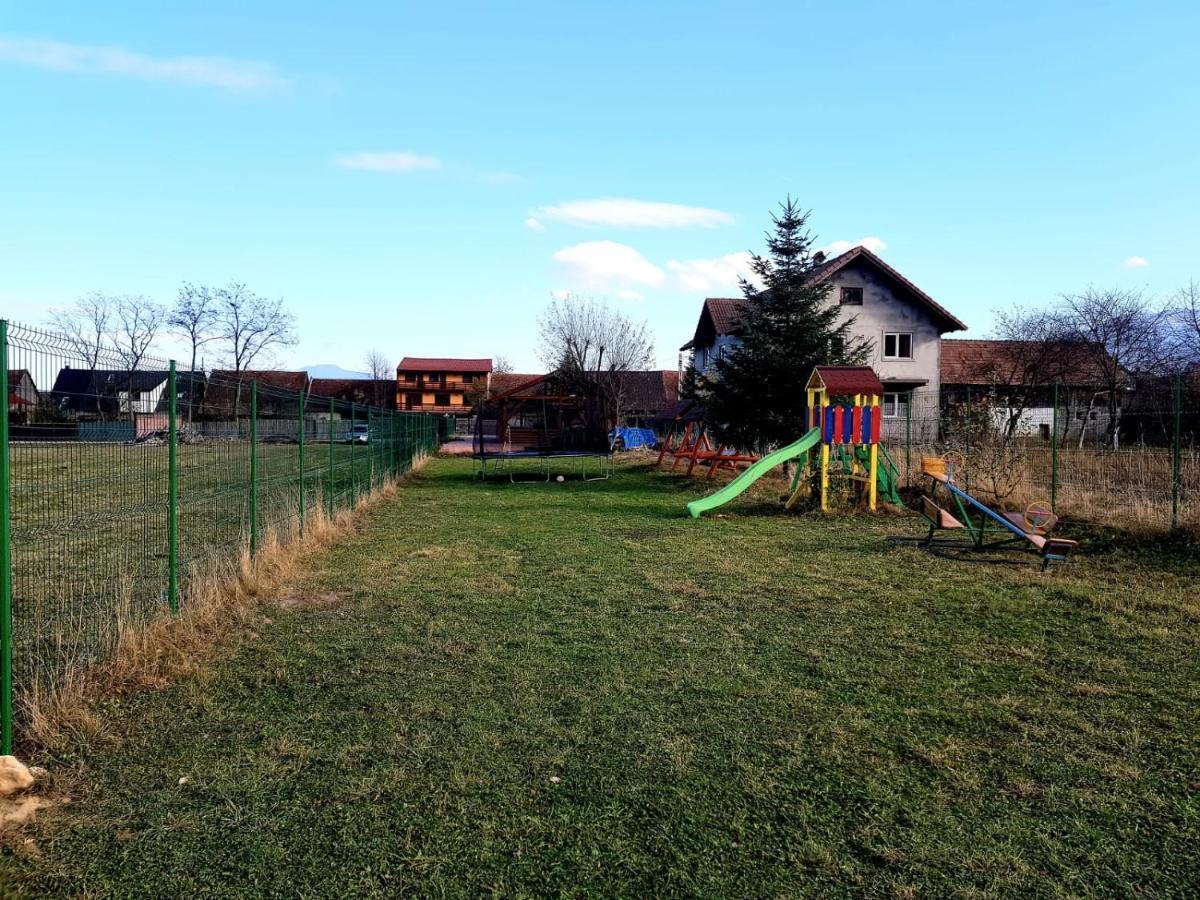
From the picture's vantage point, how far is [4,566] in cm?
323

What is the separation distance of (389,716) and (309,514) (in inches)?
242

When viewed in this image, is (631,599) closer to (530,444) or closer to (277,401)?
(277,401)

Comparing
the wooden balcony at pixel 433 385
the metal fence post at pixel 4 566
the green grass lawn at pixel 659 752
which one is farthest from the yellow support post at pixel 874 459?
the wooden balcony at pixel 433 385

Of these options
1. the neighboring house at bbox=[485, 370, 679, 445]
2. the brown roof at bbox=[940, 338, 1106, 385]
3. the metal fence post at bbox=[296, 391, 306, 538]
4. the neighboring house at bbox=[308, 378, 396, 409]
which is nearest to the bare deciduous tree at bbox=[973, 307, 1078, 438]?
the brown roof at bbox=[940, 338, 1106, 385]

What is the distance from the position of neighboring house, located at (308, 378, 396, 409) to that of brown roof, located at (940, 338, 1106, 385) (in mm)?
55834

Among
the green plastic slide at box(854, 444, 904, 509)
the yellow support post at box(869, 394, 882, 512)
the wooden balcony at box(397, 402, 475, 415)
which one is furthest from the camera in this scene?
the wooden balcony at box(397, 402, 475, 415)

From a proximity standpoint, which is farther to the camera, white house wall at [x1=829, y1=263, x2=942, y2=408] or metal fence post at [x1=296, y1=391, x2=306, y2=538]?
white house wall at [x1=829, y1=263, x2=942, y2=408]

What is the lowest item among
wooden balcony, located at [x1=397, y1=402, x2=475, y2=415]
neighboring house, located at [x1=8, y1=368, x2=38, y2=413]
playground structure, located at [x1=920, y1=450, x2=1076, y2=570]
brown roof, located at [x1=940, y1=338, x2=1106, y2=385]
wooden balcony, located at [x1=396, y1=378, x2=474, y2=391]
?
playground structure, located at [x1=920, y1=450, x2=1076, y2=570]

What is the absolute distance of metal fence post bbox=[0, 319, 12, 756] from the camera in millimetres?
3141

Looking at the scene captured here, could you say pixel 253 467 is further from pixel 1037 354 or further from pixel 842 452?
pixel 1037 354

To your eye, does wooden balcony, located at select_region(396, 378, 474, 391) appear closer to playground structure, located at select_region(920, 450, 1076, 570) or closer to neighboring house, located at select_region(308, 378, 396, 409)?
neighboring house, located at select_region(308, 378, 396, 409)

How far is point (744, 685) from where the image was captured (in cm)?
459

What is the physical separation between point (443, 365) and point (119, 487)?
299 ft

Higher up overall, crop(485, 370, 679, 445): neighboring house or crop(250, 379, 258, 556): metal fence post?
crop(485, 370, 679, 445): neighboring house
